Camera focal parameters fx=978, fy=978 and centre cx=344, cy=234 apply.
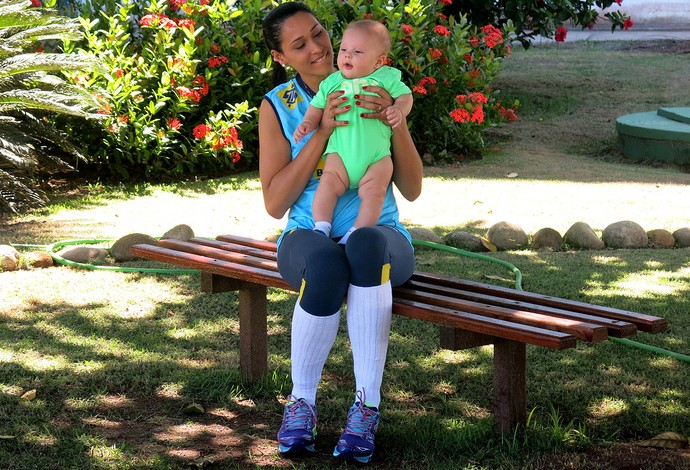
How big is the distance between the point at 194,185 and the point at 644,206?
12.8 ft

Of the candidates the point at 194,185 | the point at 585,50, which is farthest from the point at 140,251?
the point at 585,50

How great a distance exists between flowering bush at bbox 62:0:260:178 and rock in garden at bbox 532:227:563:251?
326 centimetres

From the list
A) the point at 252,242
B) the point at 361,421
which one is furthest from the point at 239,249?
the point at 361,421

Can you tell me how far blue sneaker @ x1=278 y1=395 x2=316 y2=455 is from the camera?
3273mm

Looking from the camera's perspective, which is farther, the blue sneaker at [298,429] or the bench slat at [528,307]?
the blue sneaker at [298,429]

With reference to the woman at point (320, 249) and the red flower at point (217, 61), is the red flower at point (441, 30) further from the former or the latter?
the woman at point (320, 249)

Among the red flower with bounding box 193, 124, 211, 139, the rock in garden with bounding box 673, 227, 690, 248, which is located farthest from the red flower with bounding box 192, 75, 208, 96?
the rock in garden with bounding box 673, 227, 690, 248

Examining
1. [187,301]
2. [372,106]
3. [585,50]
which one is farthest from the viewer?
[585,50]

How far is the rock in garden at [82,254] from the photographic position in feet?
19.8

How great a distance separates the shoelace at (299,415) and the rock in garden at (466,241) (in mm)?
3156

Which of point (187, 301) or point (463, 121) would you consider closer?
point (187, 301)

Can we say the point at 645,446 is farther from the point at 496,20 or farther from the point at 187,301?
the point at 496,20

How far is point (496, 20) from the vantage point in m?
13.2

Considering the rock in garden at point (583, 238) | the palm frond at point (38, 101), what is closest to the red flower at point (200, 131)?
the palm frond at point (38, 101)
